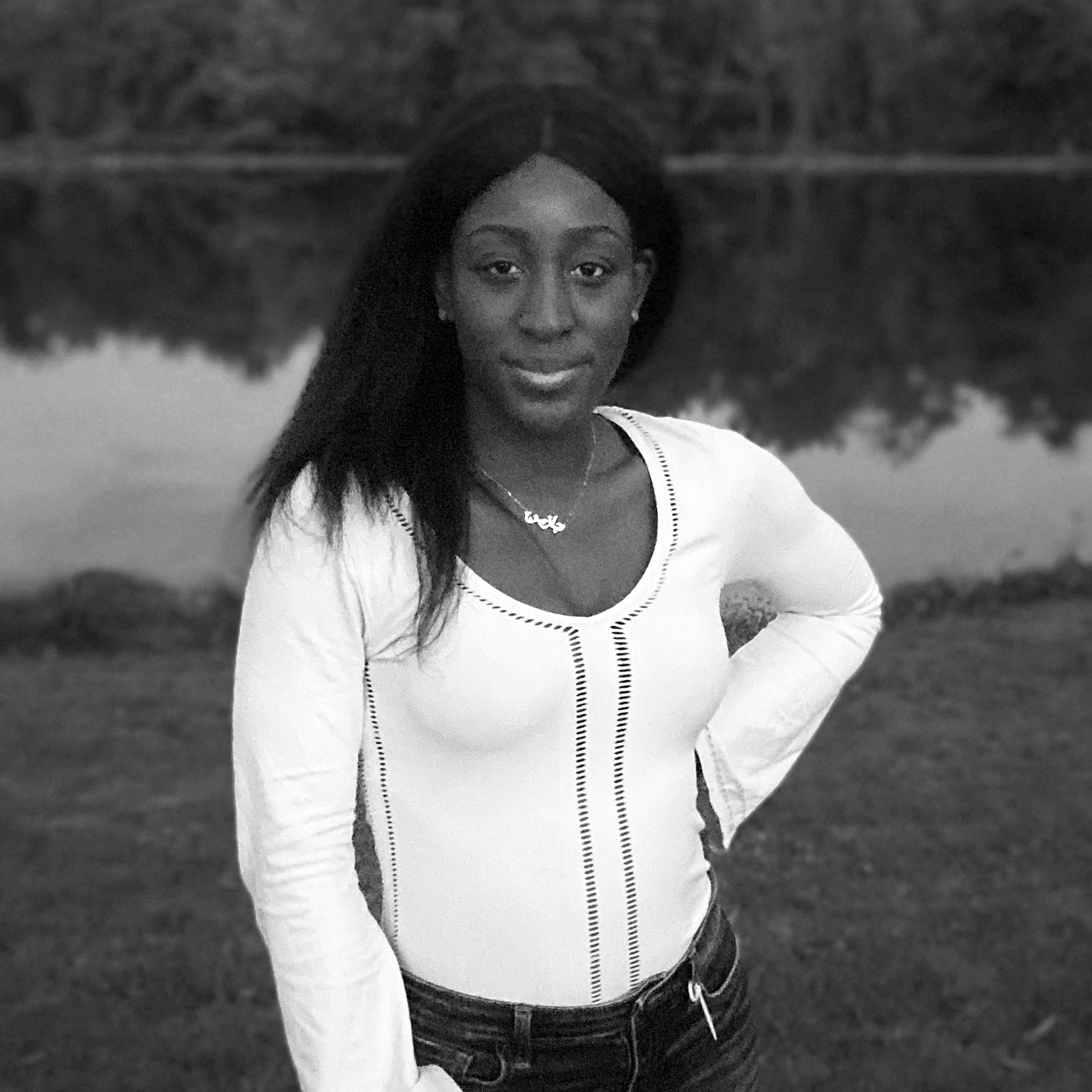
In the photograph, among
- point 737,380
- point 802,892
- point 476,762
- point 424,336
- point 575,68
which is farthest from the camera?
point 575,68

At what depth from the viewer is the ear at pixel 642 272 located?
6.15 feet

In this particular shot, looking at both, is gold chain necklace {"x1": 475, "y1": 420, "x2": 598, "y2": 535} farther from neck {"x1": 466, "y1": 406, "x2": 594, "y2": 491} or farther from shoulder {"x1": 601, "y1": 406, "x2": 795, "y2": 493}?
shoulder {"x1": 601, "y1": 406, "x2": 795, "y2": 493}

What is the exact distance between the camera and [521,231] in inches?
67.7

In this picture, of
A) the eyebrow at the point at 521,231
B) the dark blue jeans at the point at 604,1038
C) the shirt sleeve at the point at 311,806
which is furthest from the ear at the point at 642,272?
the dark blue jeans at the point at 604,1038

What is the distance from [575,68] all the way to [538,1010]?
6661 cm

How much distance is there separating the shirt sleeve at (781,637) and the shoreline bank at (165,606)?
529cm

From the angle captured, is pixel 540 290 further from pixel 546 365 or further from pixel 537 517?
pixel 537 517

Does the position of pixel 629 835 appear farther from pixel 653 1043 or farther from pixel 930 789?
pixel 930 789

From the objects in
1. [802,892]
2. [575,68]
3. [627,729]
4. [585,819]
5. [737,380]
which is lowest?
[737,380]

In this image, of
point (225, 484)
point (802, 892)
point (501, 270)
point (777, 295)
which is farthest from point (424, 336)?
point (777, 295)

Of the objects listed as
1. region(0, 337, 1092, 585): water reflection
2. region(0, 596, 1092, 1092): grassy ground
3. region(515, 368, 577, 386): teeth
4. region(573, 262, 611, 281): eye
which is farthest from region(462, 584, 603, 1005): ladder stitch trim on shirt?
region(0, 337, 1092, 585): water reflection

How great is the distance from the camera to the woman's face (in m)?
1.72

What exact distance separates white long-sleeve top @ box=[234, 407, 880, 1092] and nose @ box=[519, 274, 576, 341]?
25 cm

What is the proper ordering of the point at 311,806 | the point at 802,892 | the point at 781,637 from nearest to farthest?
the point at 311,806 < the point at 781,637 < the point at 802,892
